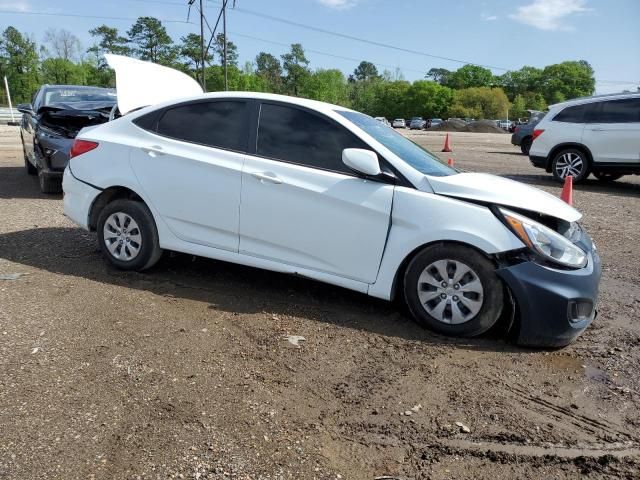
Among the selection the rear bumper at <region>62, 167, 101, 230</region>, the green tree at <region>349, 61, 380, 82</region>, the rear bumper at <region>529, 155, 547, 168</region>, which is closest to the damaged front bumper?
the rear bumper at <region>62, 167, 101, 230</region>

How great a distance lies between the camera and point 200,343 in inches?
146

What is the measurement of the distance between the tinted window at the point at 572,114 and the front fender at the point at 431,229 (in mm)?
9298

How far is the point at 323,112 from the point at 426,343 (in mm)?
1991

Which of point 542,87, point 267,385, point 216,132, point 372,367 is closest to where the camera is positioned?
point 267,385

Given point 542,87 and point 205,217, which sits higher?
point 542,87

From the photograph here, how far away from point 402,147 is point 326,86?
11705 cm

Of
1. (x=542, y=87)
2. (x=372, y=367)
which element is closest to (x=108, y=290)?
(x=372, y=367)

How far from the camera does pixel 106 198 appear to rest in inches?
201

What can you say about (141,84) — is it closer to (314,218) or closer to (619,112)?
(314,218)

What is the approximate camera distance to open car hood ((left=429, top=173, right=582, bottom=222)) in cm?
386

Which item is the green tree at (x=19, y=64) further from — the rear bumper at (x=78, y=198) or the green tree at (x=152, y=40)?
the rear bumper at (x=78, y=198)

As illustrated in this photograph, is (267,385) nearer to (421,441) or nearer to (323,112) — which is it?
(421,441)

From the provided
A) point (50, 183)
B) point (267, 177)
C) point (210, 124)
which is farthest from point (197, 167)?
point (50, 183)

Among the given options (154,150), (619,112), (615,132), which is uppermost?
(619,112)
